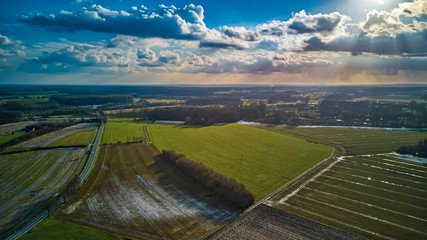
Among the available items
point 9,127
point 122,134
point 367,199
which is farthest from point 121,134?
point 367,199

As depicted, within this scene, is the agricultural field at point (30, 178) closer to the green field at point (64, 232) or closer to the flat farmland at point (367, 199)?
the green field at point (64, 232)

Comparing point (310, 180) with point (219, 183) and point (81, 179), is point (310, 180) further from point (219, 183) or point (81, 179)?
point (81, 179)

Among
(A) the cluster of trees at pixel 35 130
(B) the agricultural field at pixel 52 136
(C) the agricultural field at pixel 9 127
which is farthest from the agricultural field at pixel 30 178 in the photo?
(C) the agricultural field at pixel 9 127

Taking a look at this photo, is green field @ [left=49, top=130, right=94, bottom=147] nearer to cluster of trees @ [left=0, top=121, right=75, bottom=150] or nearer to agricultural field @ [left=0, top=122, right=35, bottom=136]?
cluster of trees @ [left=0, top=121, right=75, bottom=150]

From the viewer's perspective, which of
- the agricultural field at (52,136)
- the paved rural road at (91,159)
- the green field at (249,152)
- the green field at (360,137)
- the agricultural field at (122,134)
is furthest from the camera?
the agricultural field at (122,134)

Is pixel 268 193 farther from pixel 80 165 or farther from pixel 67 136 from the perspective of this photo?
pixel 67 136

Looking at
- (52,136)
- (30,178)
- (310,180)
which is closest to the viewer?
(310,180)
